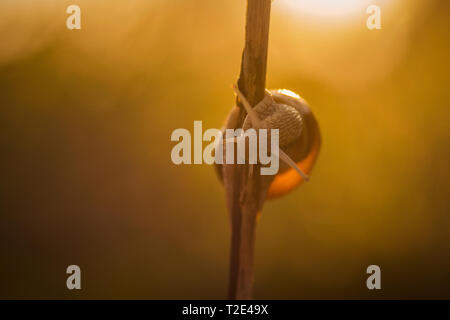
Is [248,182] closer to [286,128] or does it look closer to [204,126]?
[286,128]

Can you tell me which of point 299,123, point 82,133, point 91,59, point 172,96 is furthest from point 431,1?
point 82,133

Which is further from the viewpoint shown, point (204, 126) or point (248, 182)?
point (204, 126)

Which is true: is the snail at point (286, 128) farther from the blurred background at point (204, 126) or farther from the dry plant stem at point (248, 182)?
the blurred background at point (204, 126)

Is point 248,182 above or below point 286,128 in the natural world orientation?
below

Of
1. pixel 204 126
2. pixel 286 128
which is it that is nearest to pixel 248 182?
pixel 286 128

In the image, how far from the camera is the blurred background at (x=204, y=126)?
1.86 meters

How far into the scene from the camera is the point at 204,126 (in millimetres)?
1953

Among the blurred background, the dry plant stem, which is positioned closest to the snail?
→ the dry plant stem

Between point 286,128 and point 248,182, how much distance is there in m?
0.13

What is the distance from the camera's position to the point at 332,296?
78.8 inches

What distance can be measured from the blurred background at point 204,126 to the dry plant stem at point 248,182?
3.95 ft

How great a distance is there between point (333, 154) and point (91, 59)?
1.41 metres

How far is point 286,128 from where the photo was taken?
0.71m

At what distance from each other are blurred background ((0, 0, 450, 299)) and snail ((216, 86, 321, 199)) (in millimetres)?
1110
